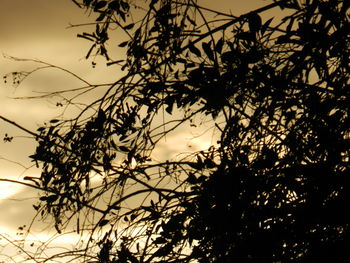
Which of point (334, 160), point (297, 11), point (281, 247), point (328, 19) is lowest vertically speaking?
point (281, 247)

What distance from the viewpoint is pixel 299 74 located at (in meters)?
4.14

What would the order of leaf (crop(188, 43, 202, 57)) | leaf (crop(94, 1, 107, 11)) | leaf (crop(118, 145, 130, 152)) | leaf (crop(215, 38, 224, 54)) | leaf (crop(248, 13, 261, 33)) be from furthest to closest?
1. leaf (crop(118, 145, 130, 152))
2. leaf (crop(94, 1, 107, 11))
3. leaf (crop(188, 43, 202, 57))
4. leaf (crop(215, 38, 224, 54))
5. leaf (crop(248, 13, 261, 33))

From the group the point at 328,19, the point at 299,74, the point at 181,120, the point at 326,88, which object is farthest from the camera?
the point at 181,120

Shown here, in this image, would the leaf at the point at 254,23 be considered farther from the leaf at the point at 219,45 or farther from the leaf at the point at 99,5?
the leaf at the point at 99,5

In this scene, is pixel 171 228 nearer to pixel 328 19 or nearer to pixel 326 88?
pixel 326 88

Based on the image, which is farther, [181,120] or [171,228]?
[181,120]

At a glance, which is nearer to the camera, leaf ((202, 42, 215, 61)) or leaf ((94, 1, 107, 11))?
leaf ((202, 42, 215, 61))

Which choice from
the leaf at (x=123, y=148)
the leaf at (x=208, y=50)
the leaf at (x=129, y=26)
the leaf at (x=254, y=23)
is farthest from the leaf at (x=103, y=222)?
the leaf at (x=254, y=23)

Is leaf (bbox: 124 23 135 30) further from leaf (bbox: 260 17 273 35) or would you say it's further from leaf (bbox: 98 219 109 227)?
leaf (bbox: 98 219 109 227)

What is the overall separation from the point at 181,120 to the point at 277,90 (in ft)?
3.74

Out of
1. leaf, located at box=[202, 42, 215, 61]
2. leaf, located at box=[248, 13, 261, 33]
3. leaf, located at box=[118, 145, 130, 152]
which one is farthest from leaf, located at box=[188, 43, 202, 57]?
leaf, located at box=[118, 145, 130, 152]

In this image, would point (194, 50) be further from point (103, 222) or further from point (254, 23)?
point (103, 222)

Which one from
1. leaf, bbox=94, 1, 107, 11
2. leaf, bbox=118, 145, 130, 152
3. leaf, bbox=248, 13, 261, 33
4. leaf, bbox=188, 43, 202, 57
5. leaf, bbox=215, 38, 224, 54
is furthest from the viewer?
leaf, bbox=118, 145, 130, 152

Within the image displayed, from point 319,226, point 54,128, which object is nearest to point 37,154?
point 54,128
